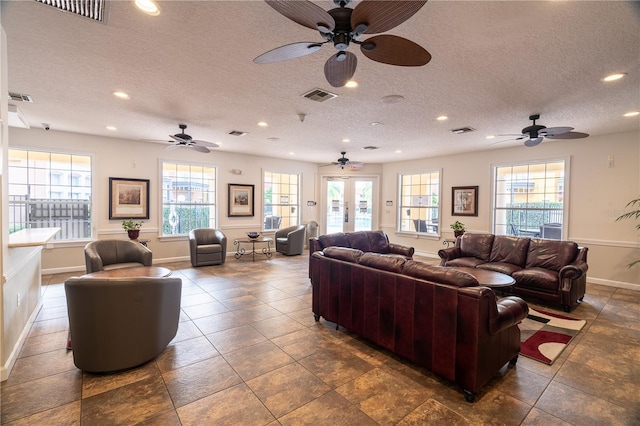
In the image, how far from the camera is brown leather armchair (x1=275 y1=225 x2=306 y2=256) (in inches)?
311

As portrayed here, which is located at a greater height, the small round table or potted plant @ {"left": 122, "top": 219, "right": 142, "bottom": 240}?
potted plant @ {"left": 122, "top": 219, "right": 142, "bottom": 240}

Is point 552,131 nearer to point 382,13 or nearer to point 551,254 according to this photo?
point 551,254

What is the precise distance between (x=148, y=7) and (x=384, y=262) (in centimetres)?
266

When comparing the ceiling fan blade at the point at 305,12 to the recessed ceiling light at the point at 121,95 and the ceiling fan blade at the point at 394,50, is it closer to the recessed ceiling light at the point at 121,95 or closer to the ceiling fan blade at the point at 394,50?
the ceiling fan blade at the point at 394,50

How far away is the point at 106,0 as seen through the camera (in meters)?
1.93

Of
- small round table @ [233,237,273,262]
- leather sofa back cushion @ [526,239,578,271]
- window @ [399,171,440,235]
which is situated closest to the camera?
leather sofa back cushion @ [526,239,578,271]

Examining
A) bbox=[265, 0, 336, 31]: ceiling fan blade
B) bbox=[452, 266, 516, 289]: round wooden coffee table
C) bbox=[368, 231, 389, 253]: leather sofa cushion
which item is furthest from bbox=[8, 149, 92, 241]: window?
bbox=[452, 266, 516, 289]: round wooden coffee table

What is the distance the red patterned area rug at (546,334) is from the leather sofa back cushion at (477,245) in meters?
1.43

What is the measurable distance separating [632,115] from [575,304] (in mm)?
2792

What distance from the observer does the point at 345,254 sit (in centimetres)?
320

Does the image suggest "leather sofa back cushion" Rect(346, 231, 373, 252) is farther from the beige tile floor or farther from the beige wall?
the beige wall

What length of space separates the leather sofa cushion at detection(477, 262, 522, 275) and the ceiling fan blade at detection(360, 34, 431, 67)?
386 cm

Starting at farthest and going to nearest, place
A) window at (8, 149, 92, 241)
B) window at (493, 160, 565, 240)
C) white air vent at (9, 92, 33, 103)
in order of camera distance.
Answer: window at (493, 160, 565, 240) < window at (8, 149, 92, 241) < white air vent at (9, 92, 33, 103)

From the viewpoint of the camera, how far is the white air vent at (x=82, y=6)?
1958 millimetres
